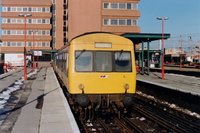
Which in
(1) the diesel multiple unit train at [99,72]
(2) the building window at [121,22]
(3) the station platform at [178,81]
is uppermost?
(2) the building window at [121,22]

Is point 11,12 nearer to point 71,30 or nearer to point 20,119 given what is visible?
point 71,30

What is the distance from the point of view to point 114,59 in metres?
9.77

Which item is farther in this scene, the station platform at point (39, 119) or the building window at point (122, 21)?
the building window at point (122, 21)

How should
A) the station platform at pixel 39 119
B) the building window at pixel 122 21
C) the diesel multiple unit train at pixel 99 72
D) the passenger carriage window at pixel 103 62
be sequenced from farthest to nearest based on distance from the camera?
the building window at pixel 122 21 < the passenger carriage window at pixel 103 62 < the diesel multiple unit train at pixel 99 72 < the station platform at pixel 39 119

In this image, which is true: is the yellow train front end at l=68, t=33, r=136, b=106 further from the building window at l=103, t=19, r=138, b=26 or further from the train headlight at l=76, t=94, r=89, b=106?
the building window at l=103, t=19, r=138, b=26

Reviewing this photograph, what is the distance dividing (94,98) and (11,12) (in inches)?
2608

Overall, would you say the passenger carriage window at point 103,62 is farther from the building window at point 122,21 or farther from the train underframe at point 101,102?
the building window at point 122,21

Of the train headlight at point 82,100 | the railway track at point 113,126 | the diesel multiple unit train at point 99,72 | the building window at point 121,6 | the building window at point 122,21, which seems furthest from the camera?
the building window at point 122,21

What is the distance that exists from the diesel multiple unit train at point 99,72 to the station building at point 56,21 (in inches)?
1651

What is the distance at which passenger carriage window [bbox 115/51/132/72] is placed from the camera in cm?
979

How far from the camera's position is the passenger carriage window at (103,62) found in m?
9.66

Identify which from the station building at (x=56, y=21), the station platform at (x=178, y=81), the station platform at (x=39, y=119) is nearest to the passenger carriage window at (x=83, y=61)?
the station platform at (x=39, y=119)

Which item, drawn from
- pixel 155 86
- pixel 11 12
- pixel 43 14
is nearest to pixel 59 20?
pixel 43 14

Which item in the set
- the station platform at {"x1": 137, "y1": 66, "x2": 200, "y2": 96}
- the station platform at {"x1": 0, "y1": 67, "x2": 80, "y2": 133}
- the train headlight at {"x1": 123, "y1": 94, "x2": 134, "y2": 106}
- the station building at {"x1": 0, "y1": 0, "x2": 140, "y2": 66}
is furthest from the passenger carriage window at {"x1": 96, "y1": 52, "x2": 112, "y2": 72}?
the station building at {"x1": 0, "y1": 0, "x2": 140, "y2": 66}
